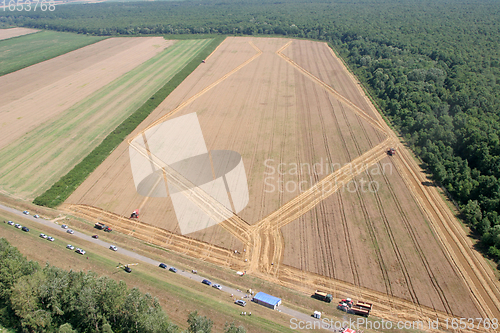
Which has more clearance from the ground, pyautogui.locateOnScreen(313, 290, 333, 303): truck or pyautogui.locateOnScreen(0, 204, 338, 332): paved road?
pyautogui.locateOnScreen(313, 290, 333, 303): truck

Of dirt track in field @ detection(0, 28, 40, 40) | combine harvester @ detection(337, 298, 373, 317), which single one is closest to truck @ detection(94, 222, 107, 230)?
combine harvester @ detection(337, 298, 373, 317)

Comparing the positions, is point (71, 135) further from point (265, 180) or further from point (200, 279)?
point (200, 279)

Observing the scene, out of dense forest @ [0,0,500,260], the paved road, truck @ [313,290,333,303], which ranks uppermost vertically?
dense forest @ [0,0,500,260]

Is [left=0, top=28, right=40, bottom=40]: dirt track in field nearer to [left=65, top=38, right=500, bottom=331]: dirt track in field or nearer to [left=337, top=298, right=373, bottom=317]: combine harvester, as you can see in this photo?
[left=65, top=38, right=500, bottom=331]: dirt track in field

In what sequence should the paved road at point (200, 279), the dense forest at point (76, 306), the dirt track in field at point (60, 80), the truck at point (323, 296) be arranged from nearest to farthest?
1. the dense forest at point (76, 306)
2. the paved road at point (200, 279)
3. the truck at point (323, 296)
4. the dirt track in field at point (60, 80)

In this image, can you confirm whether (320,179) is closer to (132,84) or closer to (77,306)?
(77,306)

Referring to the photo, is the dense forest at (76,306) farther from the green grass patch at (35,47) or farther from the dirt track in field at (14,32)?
the dirt track in field at (14,32)

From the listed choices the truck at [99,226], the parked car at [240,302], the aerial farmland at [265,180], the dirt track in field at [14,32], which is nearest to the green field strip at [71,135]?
the aerial farmland at [265,180]

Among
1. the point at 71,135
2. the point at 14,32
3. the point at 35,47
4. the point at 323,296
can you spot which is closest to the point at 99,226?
the point at 323,296
